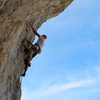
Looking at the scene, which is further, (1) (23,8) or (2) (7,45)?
(1) (23,8)

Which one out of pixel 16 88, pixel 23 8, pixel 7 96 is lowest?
pixel 7 96

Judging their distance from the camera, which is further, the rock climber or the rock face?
the rock climber

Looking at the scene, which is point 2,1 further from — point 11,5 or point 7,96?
point 7,96

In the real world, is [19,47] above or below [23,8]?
below

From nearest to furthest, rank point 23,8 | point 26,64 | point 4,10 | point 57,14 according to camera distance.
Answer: point 4,10, point 23,8, point 26,64, point 57,14

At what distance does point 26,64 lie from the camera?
10.8 m

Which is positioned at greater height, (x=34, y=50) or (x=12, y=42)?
(x=34, y=50)

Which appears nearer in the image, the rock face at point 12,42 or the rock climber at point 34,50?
the rock face at point 12,42

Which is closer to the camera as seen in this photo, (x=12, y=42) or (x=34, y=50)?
(x=12, y=42)

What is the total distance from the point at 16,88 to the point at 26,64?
60.1 inches

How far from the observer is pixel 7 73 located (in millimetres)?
8688

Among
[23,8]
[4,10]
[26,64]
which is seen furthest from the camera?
[26,64]

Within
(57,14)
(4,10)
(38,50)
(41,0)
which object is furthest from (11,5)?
(57,14)

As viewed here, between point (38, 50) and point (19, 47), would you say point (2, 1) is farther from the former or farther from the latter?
point (38, 50)
